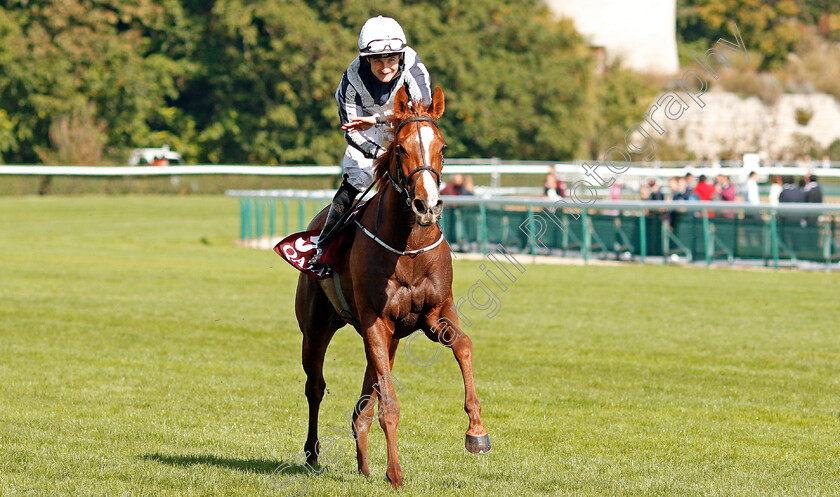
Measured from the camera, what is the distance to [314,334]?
657cm

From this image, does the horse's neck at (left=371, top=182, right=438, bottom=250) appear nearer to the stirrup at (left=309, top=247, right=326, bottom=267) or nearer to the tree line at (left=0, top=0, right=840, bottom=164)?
the stirrup at (left=309, top=247, right=326, bottom=267)

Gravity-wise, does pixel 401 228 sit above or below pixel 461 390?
above

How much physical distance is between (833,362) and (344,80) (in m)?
6.36

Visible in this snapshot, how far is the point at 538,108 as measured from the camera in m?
50.4

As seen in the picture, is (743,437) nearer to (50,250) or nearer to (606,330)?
(606,330)

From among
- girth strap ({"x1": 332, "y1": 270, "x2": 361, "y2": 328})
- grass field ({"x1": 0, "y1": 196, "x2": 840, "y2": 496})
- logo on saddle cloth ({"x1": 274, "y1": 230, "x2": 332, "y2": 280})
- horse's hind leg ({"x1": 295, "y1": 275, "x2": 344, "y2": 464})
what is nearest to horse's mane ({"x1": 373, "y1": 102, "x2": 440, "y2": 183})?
logo on saddle cloth ({"x1": 274, "y1": 230, "x2": 332, "y2": 280})

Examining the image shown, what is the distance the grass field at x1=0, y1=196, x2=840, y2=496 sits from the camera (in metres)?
5.95

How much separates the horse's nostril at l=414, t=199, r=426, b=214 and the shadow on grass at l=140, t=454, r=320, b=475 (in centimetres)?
188

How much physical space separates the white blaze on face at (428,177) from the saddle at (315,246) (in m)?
0.92

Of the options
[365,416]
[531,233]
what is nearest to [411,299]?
[365,416]

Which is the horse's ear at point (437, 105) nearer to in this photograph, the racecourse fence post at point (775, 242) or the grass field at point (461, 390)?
the grass field at point (461, 390)

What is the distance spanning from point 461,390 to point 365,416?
3169mm

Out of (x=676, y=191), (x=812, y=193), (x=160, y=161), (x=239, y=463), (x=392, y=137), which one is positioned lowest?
(x=239, y=463)

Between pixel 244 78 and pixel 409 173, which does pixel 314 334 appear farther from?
pixel 244 78
